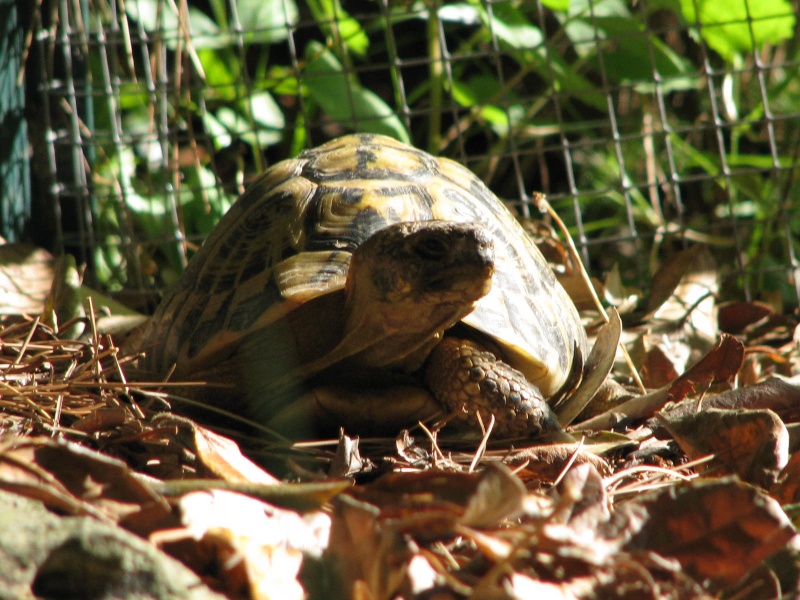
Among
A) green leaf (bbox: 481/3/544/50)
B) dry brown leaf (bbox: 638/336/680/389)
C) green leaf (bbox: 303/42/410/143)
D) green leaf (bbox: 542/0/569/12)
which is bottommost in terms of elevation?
dry brown leaf (bbox: 638/336/680/389)

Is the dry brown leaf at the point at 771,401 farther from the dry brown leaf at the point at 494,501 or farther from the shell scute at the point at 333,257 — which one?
the dry brown leaf at the point at 494,501

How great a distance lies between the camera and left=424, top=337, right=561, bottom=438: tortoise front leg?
1.92 m

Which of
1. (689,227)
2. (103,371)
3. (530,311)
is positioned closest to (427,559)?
(530,311)

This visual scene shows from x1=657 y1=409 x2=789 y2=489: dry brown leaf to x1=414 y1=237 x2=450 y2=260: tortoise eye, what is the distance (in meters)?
0.59

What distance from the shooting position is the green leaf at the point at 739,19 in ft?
10.9

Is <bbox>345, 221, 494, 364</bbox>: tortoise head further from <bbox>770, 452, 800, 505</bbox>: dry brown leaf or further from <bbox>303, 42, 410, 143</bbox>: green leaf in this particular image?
<bbox>303, 42, 410, 143</bbox>: green leaf

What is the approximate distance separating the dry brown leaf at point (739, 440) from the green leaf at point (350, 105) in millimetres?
2003

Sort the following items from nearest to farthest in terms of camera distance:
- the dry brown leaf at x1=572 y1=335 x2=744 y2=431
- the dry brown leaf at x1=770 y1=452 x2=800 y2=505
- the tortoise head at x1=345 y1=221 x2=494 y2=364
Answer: the dry brown leaf at x1=770 y1=452 x2=800 y2=505, the tortoise head at x1=345 y1=221 x2=494 y2=364, the dry brown leaf at x1=572 y1=335 x2=744 y2=431

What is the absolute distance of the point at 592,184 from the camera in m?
5.09

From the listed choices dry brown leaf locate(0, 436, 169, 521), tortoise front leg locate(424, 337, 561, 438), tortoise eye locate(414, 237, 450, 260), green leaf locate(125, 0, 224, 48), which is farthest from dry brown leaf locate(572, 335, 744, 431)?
green leaf locate(125, 0, 224, 48)

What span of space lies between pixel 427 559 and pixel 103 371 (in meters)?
1.20

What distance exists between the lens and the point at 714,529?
1.25 m

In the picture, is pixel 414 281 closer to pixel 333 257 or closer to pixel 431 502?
pixel 333 257

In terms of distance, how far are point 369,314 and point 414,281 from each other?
151 millimetres
